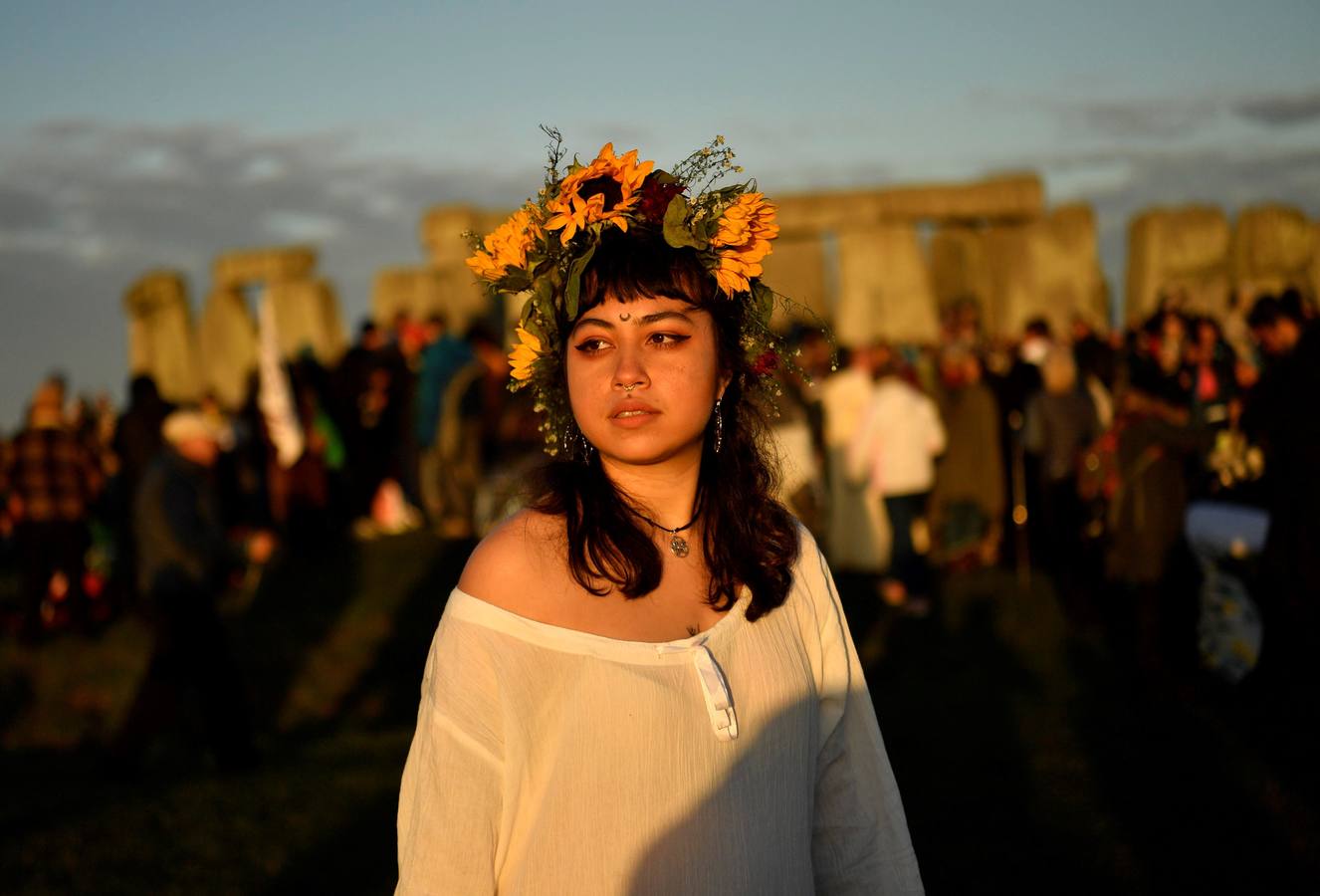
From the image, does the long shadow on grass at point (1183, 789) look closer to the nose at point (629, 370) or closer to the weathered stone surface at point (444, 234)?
the nose at point (629, 370)

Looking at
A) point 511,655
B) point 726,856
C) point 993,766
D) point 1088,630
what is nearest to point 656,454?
point 511,655

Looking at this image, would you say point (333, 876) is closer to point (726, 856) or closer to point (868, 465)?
point (726, 856)

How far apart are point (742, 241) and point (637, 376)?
0.37 metres

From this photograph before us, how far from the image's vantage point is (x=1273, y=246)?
18.4 meters

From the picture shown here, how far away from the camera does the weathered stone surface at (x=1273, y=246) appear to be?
17812mm

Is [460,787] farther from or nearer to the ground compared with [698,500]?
nearer to the ground

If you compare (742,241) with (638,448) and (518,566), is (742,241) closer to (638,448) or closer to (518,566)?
(638,448)

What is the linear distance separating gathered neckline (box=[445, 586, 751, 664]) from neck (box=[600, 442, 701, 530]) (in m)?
0.36

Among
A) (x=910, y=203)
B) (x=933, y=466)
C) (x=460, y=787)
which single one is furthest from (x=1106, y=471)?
(x=910, y=203)

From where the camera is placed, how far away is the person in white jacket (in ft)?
38.0

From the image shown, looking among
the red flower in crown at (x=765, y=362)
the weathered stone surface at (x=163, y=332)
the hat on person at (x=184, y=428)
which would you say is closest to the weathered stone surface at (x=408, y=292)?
the weathered stone surface at (x=163, y=332)

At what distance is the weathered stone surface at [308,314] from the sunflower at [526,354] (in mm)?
21738

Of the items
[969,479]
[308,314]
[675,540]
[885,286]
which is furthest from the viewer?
[308,314]

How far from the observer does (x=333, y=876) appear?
6.13 meters
